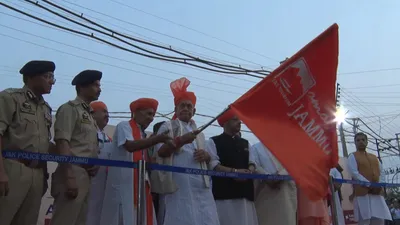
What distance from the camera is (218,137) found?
191 inches

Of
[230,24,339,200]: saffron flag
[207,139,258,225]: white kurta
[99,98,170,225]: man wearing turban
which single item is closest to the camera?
[230,24,339,200]: saffron flag

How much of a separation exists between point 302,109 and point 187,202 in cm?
131

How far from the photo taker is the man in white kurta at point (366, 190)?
6199 mm

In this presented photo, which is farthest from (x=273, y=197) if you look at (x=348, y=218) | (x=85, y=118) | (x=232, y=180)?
(x=348, y=218)

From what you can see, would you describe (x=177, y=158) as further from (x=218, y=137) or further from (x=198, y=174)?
(x=218, y=137)

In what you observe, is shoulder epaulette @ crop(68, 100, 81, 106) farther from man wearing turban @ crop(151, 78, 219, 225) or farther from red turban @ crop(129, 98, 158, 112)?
man wearing turban @ crop(151, 78, 219, 225)

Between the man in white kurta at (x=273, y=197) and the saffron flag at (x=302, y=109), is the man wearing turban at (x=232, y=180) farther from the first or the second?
the saffron flag at (x=302, y=109)

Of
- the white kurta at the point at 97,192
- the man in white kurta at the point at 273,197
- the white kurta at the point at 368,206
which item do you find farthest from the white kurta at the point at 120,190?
the white kurta at the point at 368,206

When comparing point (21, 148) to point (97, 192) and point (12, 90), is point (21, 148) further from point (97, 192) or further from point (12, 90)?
point (97, 192)

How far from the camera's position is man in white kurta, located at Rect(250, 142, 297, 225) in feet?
16.1

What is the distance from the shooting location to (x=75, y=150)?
3412mm

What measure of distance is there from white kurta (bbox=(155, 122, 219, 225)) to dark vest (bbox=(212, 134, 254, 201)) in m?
0.49

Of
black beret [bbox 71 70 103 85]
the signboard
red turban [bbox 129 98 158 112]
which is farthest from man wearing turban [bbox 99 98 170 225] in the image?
the signboard

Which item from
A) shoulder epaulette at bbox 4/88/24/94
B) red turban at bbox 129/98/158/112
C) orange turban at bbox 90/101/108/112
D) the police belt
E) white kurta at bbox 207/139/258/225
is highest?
orange turban at bbox 90/101/108/112
